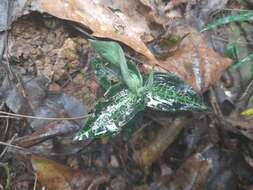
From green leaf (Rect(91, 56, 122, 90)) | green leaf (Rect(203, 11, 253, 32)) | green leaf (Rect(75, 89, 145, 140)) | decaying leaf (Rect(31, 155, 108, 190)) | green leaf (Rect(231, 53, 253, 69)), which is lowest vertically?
decaying leaf (Rect(31, 155, 108, 190))

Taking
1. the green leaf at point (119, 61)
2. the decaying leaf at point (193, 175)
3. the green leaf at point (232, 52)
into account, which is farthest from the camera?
the green leaf at point (232, 52)

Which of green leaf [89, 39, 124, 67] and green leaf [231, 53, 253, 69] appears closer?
green leaf [89, 39, 124, 67]

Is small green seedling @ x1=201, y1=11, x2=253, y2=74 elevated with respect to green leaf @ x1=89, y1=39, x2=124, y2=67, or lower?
elevated

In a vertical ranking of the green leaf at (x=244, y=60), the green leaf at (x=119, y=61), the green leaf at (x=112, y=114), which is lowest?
the green leaf at (x=112, y=114)

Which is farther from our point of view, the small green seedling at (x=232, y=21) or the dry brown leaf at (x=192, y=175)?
the small green seedling at (x=232, y=21)

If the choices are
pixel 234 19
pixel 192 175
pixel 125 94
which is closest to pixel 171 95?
pixel 125 94

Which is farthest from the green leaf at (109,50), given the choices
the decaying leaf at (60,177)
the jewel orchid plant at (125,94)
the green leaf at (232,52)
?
the green leaf at (232,52)

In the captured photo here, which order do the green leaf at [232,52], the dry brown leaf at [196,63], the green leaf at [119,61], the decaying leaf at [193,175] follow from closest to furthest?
the green leaf at [119,61] < the decaying leaf at [193,175] < the dry brown leaf at [196,63] < the green leaf at [232,52]

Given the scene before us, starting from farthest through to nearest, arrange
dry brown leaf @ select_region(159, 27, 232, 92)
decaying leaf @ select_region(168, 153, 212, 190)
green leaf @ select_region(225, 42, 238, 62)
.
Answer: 1. green leaf @ select_region(225, 42, 238, 62)
2. dry brown leaf @ select_region(159, 27, 232, 92)
3. decaying leaf @ select_region(168, 153, 212, 190)

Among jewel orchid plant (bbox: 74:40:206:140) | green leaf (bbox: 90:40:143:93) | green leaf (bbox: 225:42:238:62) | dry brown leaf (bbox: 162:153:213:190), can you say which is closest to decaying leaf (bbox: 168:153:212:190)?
dry brown leaf (bbox: 162:153:213:190)

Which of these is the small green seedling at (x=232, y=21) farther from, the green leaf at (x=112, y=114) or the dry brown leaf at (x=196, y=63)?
the green leaf at (x=112, y=114)

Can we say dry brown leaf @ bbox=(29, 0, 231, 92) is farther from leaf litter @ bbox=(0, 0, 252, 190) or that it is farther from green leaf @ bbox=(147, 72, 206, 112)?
green leaf @ bbox=(147, 72, 206, 112)
